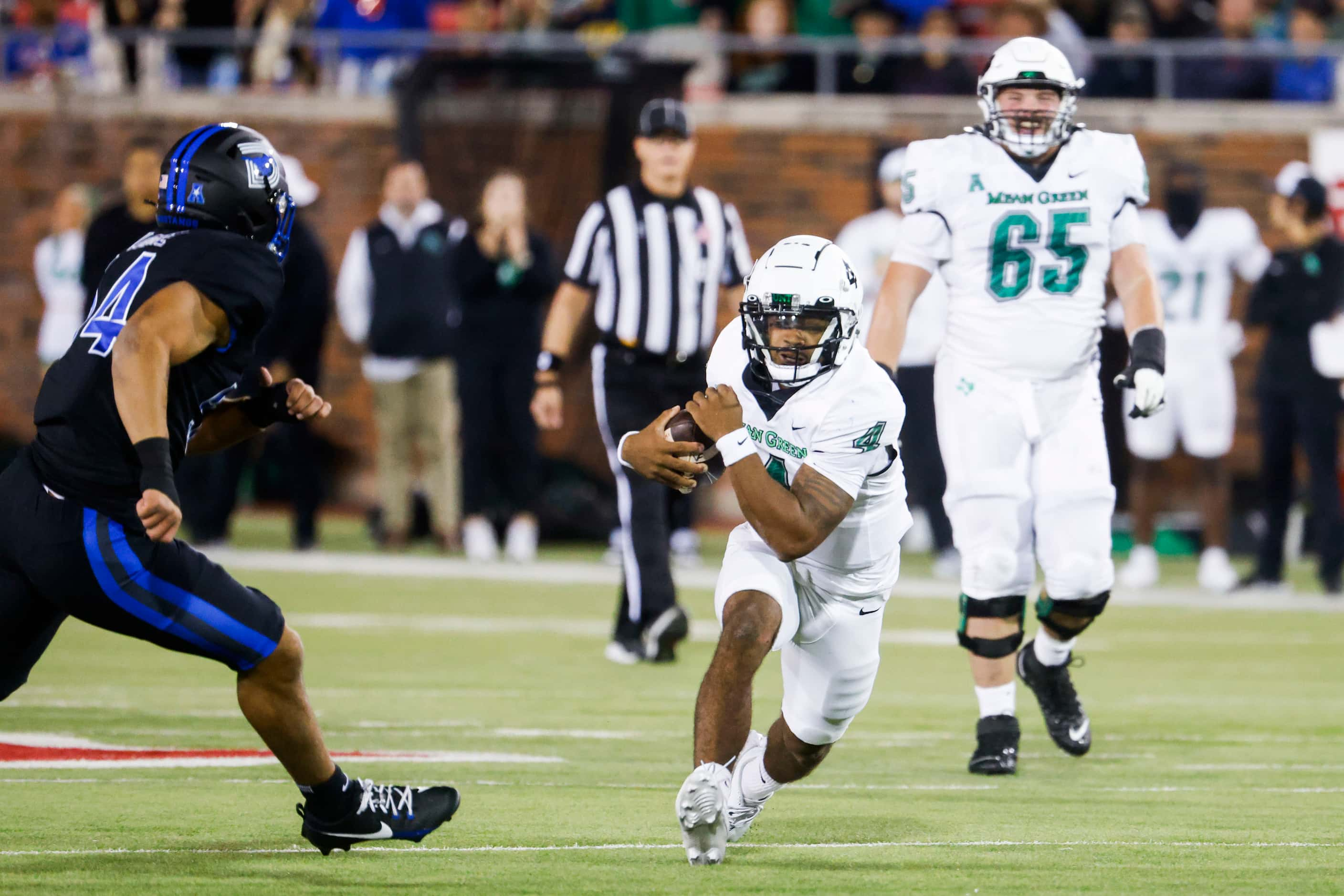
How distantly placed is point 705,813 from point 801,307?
1.03m

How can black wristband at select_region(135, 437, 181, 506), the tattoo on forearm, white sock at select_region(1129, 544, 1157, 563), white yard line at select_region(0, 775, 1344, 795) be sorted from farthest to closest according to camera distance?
white sock at select_region(1129, 544, 1157, 563) → white yard line at select_region(0, 775, 1344, 795) → the tattoo on forearm → black wristband at select_region(135, 437, 181, 506)

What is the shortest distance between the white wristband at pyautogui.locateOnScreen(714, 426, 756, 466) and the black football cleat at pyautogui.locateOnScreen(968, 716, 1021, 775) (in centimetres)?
160

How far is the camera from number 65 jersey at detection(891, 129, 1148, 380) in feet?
18.1

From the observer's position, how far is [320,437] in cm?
1400

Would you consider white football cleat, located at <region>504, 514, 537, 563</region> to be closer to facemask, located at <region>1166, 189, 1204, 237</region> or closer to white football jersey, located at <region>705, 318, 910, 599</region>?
facemask, located at <region>1166, 189, 1204, 237</region>

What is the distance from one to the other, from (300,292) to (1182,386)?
15.4 ft

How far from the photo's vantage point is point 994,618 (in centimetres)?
546

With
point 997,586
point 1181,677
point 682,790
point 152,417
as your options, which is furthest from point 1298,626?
point 152,417

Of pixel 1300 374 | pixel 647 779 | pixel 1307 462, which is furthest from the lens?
pixel 1307 462

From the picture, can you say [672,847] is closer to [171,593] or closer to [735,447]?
[735,447]

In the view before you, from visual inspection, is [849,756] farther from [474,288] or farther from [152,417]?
[474,288]

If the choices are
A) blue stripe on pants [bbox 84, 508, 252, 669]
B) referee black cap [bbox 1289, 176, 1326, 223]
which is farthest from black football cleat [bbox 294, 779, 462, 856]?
referee black cap [bbox 1289, 176, 1326, 223]

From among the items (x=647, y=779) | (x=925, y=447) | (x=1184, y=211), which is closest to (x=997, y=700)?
(x=647, y=779)

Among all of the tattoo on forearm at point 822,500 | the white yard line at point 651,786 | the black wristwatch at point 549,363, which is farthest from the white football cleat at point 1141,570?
the tattoo on forearm at point 822,500
